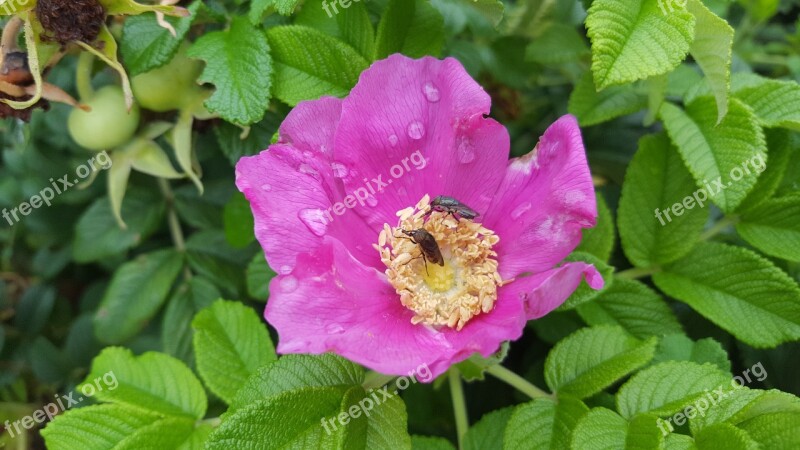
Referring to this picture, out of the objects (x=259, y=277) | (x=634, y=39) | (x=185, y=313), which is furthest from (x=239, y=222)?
(x=634, y=39)

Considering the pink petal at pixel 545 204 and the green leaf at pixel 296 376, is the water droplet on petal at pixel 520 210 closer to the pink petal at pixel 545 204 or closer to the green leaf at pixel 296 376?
the pink petal at pixel 545 204

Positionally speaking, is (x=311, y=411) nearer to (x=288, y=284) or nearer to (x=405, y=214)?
(x=288, y=284)

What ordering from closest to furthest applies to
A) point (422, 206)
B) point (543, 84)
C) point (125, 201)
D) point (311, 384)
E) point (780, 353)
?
point (311, 384), point (422, 206), point (780, 353), point (125, 201), point (543, 84)

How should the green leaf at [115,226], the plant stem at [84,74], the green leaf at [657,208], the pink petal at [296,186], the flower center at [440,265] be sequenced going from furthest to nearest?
the green leaf at [115,226] < the plant stem at [84,74] < the green leaf at [657,208] < the flower center at [440,265] < the pink petal at [296,186]

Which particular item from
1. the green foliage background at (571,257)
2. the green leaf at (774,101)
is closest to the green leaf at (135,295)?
the green foliage background at (571,257)

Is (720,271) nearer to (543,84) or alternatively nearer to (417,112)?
(417,112)

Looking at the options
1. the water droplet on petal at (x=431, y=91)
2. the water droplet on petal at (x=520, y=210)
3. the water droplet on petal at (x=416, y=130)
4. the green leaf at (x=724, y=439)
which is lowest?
the green leaf at (x=724, y=439)

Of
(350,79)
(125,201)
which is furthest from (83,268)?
(350,79)
